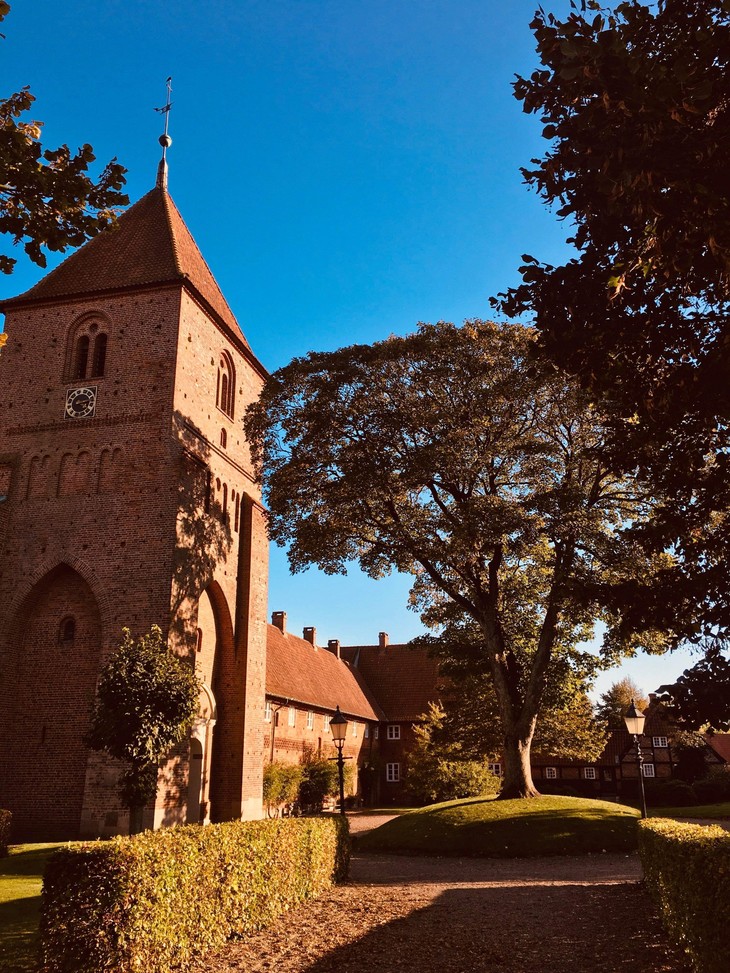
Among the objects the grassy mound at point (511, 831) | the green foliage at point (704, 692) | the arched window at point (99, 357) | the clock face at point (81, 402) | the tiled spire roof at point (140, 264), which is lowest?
the grassy mound at point (511, 831)

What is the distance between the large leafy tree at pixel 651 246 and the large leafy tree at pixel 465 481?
35.6 feet

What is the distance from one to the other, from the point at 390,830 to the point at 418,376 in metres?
13.5

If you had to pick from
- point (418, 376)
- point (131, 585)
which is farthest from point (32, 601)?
point (418, 376)

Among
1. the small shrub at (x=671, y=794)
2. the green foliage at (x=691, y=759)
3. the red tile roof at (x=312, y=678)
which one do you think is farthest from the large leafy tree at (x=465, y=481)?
the green foliage at (x=691, y=759)

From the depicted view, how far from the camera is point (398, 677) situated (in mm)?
53844

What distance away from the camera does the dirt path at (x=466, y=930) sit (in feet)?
27.4

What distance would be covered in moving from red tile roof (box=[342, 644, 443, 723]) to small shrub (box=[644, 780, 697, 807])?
50.6 ft

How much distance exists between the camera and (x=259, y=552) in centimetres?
2859

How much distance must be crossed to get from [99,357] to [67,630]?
918cm

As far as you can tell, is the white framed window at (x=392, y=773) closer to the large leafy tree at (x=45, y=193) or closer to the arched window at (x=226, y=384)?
the arched window at (x=226, y=384)

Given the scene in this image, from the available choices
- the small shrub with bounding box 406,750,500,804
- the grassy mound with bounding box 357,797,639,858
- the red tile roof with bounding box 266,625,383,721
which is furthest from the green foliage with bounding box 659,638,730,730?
the small shrub with bounding box 406,750,500,804

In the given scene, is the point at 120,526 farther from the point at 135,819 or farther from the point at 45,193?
the point at 45,193

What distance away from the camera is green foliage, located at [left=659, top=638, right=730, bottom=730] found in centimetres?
988

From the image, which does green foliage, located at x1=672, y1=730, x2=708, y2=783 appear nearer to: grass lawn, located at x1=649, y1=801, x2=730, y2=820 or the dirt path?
grass lawn, located at x1=649, y1=801, x2=730, y2=820
